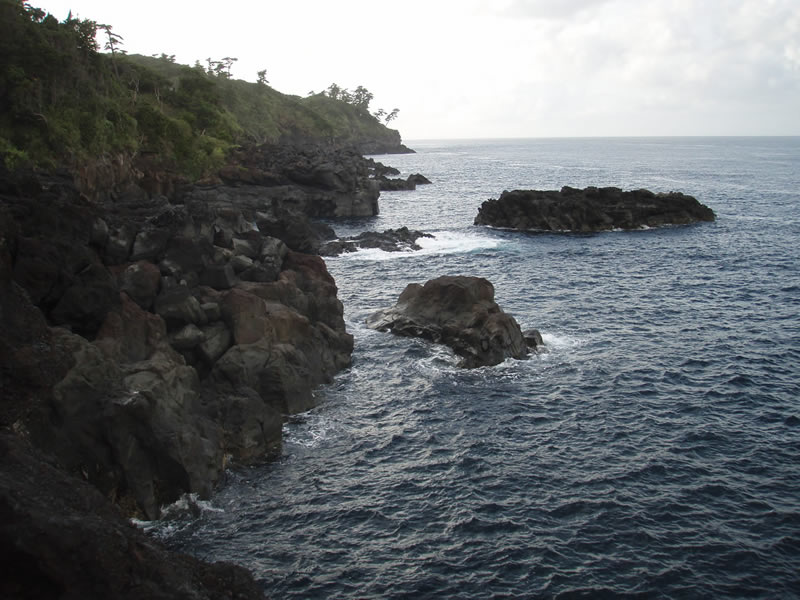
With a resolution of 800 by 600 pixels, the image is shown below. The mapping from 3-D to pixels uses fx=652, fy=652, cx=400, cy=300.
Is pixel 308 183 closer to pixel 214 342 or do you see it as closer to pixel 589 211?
pixel 589 211

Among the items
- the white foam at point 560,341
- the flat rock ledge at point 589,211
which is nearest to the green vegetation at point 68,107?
the white foam at point 560,341

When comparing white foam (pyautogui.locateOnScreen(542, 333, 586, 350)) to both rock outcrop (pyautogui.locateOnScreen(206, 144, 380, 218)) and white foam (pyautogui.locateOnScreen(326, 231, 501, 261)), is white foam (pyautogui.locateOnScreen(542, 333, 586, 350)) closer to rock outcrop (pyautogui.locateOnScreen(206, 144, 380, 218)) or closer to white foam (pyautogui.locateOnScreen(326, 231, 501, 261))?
white foam (pyautogui.locateOnScreen(326, 231, 501, 261))

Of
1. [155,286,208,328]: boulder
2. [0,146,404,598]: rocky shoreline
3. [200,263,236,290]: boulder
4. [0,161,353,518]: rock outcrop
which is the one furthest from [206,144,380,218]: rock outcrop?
[155,286,208,328]: boulder

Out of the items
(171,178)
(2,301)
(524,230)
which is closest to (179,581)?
(2,301)

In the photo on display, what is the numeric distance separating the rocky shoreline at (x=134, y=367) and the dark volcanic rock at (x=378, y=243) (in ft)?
96.7

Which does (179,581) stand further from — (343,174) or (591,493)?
(343,174)

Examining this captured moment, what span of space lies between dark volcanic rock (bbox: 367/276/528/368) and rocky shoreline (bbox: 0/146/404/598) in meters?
6.08

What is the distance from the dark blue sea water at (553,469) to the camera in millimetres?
23828

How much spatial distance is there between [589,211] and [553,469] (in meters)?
75.2

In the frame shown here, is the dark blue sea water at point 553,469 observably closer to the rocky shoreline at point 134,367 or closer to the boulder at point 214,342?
the rocky shoreline at point 134,367

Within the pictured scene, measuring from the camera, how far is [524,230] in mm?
98562

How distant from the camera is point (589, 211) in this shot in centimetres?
9969

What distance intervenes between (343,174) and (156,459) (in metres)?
93.1

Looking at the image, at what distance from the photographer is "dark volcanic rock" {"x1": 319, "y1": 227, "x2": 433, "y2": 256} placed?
80.4 m
